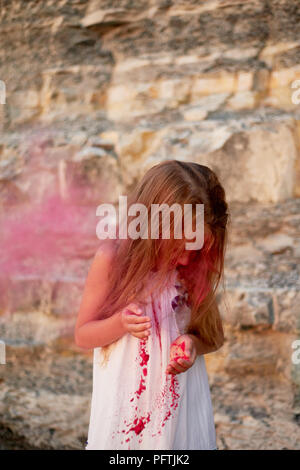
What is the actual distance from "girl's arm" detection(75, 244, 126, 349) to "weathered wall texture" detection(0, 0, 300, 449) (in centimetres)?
122

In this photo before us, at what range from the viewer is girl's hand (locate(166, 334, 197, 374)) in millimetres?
1212

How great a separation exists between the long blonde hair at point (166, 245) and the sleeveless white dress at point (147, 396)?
6 cm

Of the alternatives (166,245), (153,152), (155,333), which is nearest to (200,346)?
(155,333)

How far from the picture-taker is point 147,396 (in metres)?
1.26

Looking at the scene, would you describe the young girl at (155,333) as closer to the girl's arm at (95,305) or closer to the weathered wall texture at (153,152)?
the girl's arm at (95,305)

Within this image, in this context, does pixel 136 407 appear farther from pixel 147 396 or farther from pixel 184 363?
pixel 184 363

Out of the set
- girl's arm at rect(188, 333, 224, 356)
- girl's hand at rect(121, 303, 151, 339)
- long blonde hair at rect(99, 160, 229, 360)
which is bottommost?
girl's arm at rect(188, 333, 224, 356)

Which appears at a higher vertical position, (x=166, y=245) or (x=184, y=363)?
(x=166, y=245)

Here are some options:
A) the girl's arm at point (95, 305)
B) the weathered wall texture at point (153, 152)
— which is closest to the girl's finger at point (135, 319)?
the girl's arm at point (95, 305)

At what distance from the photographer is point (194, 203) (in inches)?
50.7

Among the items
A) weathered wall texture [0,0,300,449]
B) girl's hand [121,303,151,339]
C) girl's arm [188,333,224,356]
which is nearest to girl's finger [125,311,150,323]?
girl's hand [121,303,151,339]

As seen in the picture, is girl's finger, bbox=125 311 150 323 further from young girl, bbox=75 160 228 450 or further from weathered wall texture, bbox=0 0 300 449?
weathered wall texture, bbox=0 0 300 449

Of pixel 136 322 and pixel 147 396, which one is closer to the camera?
pixel 136 322

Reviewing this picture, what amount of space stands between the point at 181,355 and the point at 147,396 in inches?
5.7
